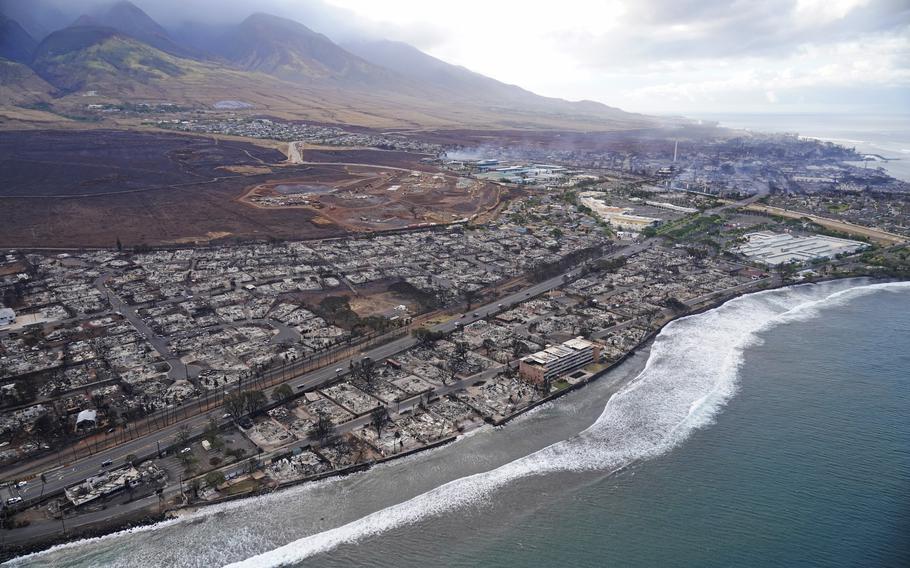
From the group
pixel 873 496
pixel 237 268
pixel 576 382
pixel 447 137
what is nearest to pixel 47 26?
pixel 447 137

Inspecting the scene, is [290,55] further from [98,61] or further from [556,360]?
[556,360]

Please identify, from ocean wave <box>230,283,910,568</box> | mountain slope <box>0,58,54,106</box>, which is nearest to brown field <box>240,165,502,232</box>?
ocean wave <box>230,283,910,568</box>

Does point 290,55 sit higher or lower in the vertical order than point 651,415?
higher

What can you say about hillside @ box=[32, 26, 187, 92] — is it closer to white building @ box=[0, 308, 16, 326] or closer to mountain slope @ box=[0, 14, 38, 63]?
mountain slope @ box=[0, 14, 38, 63]

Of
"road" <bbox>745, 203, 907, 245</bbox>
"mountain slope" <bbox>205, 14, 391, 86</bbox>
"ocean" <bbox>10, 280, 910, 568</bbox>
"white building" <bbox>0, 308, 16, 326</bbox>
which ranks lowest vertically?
"ocean" <bbox>10, 280, 910, 568</bbox>

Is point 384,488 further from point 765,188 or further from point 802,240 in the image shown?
point 765,188

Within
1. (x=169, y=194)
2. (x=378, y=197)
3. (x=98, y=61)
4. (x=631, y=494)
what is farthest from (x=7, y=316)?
(x=98, y=61)
